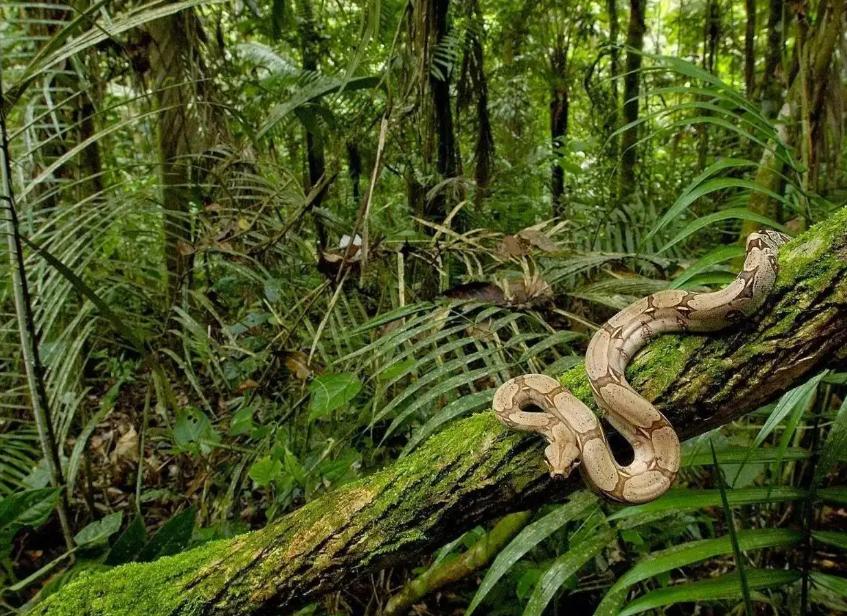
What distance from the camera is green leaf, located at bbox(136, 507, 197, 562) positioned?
2.18 m

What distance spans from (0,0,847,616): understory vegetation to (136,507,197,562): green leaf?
0.4 inches

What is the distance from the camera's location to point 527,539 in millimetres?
1957

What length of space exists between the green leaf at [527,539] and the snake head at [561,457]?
15.8 inches

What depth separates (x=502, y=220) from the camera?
5711 mm

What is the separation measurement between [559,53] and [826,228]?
703cm

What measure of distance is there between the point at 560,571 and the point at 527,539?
0.14m

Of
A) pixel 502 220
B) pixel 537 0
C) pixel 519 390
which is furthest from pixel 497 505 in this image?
pixel 537 0

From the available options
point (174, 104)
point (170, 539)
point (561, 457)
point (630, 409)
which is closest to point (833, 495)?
point (630, 409)

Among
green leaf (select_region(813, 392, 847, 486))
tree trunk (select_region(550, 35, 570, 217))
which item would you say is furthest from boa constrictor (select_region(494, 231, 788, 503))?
tree trunk (select_region(550, 35, 570, 217))

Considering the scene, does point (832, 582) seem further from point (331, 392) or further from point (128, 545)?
point (128, 545)

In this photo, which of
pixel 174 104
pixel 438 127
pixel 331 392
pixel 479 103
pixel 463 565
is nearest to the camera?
pixel 331 392

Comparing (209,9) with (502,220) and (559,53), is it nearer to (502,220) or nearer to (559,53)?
(502,220)

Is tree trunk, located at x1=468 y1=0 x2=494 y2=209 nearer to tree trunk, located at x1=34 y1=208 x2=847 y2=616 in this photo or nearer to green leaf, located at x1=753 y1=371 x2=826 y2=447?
green leaf, located at x1=753 y1=371 x2=826 y2=447

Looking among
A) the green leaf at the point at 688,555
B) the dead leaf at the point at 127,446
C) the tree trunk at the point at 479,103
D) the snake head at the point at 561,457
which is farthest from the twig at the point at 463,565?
the tree trunk at the point at 479,103
